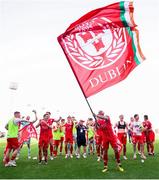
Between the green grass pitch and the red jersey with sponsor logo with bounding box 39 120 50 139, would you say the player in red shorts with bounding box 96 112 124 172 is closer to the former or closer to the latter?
the green grass pitch

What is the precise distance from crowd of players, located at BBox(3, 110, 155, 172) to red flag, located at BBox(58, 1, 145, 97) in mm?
1421

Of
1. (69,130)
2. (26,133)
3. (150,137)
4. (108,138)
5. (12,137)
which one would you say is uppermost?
(69,130)

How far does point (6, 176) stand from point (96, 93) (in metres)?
4.17

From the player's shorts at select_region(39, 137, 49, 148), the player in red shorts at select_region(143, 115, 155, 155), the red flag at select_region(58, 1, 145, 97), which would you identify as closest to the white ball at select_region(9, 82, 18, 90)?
the player's shorts at select_region(39, 137, 49, 148)

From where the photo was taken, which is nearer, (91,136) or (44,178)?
(44,178)

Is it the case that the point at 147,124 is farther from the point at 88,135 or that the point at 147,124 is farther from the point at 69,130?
the point at 69,130

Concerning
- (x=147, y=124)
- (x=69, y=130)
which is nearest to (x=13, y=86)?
(x=69, y=130)

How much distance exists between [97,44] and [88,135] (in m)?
8.73

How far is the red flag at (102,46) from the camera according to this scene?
11.4 m

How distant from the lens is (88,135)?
19.6 metres

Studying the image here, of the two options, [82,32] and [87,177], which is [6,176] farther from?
[82,32]

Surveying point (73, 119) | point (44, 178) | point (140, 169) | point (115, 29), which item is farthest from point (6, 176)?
point (73, 119)

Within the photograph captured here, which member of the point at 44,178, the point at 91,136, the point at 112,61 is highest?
the point at 112,61

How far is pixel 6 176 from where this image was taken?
11648 mm
